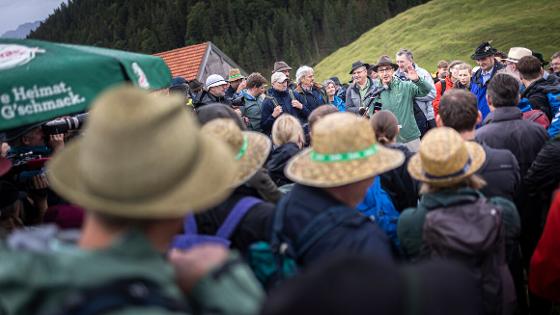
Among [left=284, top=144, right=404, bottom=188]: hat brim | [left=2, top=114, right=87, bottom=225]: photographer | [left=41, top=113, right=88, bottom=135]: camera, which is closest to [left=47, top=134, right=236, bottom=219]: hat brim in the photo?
[left=284, top=144, right=404, bottom=188]: hat brim

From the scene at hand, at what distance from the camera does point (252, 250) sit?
2.63 m

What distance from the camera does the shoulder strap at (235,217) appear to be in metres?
2.69

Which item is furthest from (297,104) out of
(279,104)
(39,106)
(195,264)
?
(195,264)

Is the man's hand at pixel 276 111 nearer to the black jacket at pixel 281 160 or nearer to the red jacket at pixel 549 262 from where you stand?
the black jacket at pixel 281 160

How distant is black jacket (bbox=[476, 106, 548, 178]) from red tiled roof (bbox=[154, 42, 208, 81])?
25.3 m

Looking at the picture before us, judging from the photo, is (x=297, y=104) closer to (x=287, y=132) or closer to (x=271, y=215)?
(x=287, y=132)

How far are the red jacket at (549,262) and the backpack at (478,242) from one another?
439mm

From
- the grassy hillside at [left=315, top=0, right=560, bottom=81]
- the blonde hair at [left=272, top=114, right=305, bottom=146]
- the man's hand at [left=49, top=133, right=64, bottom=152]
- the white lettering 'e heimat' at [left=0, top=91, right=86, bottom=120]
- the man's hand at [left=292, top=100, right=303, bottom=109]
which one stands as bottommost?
the grassy hillside at [left=315, top=0, right=560, bottom=81]

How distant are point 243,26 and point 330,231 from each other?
83.1 metres

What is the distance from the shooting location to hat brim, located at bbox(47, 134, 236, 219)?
4.35ft

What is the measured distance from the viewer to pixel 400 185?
13.5 ft

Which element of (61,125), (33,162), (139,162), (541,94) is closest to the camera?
(139,162)

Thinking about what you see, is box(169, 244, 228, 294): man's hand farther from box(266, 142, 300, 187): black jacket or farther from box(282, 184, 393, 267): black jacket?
box(266, 142, 300, 187): black jacket

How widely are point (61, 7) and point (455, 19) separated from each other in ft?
306
